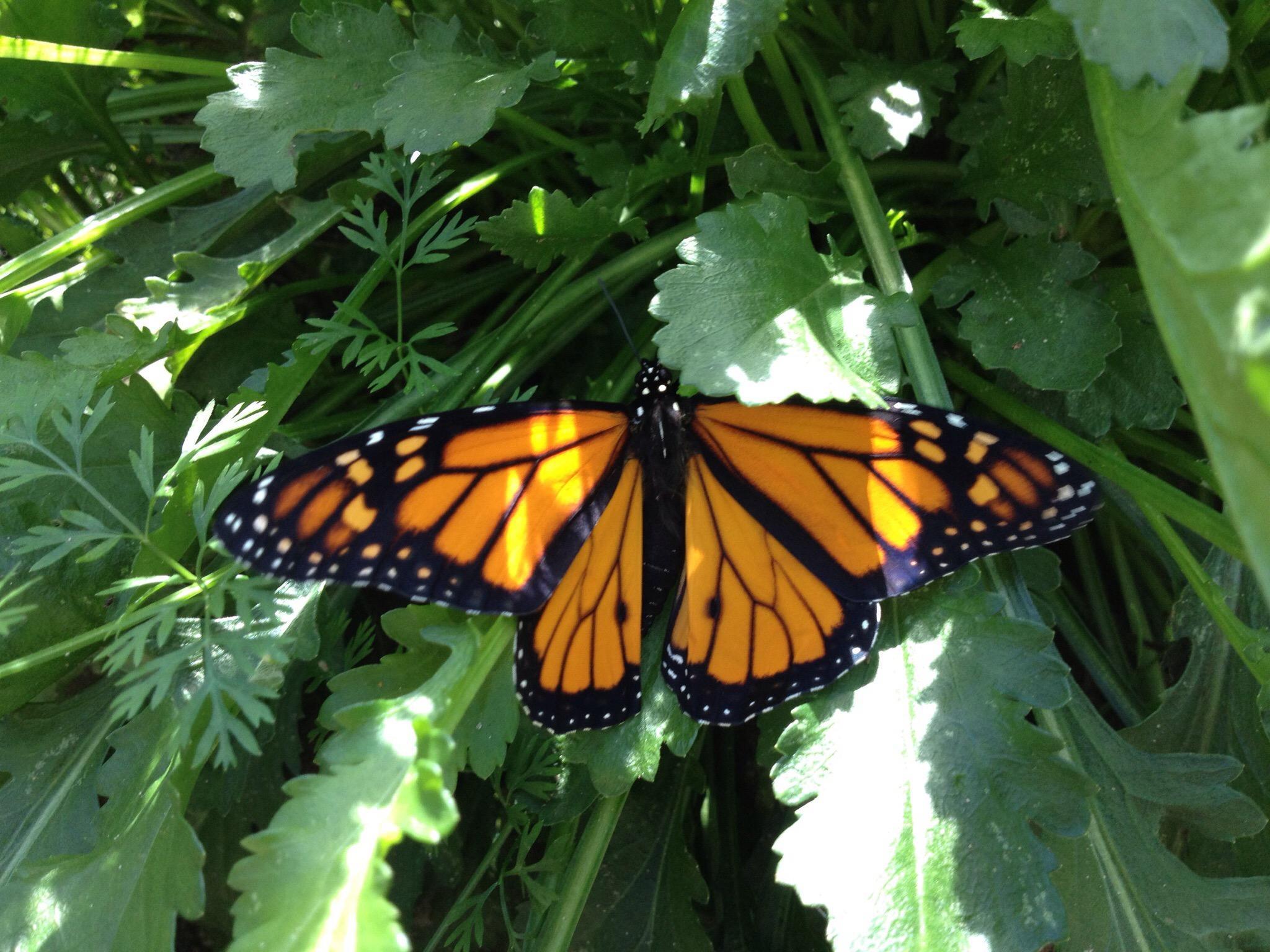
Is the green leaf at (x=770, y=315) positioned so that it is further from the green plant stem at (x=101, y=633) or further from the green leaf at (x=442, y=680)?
the green plant stem at (x=101, y=633)

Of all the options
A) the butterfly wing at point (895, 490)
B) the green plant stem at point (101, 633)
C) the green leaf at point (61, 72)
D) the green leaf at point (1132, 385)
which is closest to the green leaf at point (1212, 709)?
the green leaf at point (1132, 385)

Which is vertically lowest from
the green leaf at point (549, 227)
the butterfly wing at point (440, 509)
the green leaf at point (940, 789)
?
the green leaf at point (940, 789)

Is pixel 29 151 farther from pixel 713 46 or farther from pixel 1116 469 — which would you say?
pixel 1116 469

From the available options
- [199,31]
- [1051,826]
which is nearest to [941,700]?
[1051,826]

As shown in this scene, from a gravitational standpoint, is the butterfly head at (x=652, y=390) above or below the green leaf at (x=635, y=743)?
above

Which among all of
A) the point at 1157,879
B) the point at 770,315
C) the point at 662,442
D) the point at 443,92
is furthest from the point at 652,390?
the point at 1157,879
